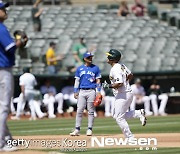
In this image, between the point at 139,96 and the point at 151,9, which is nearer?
the point at 139,96

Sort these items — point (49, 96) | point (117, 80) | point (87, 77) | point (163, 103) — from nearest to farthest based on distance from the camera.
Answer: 1. point (117, 80)
2. point (87, 77)
3. point (49, 96)
4. point (163, 103)

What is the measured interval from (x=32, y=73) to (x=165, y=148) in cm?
1286

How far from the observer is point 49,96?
2397 cm

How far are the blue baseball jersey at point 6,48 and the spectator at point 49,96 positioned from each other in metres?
13.4

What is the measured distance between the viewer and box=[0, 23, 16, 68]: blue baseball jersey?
33.9ft

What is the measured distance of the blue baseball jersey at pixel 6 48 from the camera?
1034cm

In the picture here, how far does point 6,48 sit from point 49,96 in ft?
44.9

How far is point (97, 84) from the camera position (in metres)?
15.6

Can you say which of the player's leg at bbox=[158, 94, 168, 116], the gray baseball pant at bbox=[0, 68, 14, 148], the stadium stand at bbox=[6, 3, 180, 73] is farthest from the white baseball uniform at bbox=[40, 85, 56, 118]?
the gray baseball pant at bbox=[0, 68, 14, 148]

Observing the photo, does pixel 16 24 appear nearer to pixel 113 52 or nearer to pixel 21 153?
pixel 113 52

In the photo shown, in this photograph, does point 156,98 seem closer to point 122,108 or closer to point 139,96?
point 139,96

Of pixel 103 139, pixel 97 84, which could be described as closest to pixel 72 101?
pixel 97 84

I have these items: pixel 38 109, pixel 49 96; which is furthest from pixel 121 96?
pixel 49 96

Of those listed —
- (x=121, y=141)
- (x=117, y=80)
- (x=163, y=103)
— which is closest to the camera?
(x=117, y=80)
